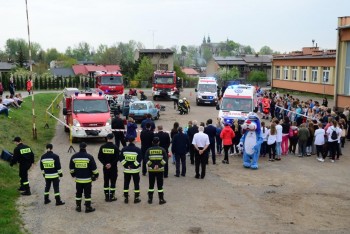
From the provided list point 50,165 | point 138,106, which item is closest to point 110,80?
point 138,106

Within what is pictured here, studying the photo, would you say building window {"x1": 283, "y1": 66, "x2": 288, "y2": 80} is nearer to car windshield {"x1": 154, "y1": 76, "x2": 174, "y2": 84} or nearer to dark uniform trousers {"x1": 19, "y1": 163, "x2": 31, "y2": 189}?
car windshield {"x1": 154, "y1": 76, "x2": 174, "y2": 84}

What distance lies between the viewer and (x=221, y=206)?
11.1 meters

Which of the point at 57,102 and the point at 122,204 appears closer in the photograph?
the point at 122,204

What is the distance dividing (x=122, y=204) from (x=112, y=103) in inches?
829

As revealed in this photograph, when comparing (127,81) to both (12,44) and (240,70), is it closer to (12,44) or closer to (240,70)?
(240,70)

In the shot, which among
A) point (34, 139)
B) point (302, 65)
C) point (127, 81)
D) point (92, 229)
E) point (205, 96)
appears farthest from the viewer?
point (127, 81)

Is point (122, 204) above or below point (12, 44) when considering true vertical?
below

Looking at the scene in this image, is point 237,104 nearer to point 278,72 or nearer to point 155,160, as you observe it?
point 155,160

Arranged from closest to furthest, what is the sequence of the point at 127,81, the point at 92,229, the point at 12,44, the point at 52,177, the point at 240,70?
the point at 92,229 < the point at 52,177 < the point at 127,81 < the point at 240,70 < the point at 12,44

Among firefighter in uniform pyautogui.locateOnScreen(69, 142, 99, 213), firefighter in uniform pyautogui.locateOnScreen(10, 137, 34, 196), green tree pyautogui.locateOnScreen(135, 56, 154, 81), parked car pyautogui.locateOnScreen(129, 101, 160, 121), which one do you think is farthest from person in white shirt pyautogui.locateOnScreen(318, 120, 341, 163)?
green tree pyautogui.locateOnScreen(135, 56, 154, 81)

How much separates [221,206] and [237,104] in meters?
11.8

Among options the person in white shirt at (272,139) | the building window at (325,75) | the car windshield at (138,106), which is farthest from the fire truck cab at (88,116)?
the building window at (325,75)

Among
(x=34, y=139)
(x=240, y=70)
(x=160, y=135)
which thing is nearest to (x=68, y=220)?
(x=160, y=135)

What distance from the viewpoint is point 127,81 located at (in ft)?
217
